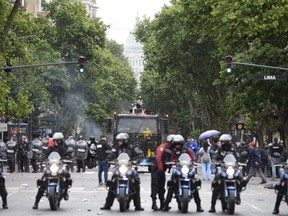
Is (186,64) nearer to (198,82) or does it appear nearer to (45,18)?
(198,82)

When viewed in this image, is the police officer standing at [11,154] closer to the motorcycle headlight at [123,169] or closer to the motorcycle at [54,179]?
the motorcycle at [54,179]

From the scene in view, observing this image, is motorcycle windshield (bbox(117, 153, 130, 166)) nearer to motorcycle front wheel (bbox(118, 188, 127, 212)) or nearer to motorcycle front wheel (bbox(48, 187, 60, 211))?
motorcycle front wheel (bbox(118, 188, 127, 212))

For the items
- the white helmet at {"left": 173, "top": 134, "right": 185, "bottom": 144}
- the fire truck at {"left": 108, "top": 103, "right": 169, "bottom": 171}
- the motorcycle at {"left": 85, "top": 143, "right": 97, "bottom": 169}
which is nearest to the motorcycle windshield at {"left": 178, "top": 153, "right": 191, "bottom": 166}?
the white helmet at {"left": 173, "top": 134, "right": 185, "bottom": 144}

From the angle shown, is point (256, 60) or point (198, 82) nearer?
point (256, 60)

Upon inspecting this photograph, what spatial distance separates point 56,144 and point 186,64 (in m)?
46.4

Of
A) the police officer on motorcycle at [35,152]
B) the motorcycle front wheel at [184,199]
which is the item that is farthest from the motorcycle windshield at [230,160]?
the police officer on motorcycle at [35,152]

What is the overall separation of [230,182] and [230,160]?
0.60 meters

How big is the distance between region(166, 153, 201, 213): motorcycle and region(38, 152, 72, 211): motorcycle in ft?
8.34

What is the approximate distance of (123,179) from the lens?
20234 mm

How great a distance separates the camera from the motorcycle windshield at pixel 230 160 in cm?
2045

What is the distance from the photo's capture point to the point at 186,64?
6756 centimetres

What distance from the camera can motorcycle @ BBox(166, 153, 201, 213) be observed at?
20.0 metres

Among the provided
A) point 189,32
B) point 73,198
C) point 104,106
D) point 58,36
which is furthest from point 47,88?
point 73,198

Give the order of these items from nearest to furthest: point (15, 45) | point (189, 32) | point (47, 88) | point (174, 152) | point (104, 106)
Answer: point (174, 152) < point (15, 45) < point (189, 32) < point (47, 88) < point (104, 106)
